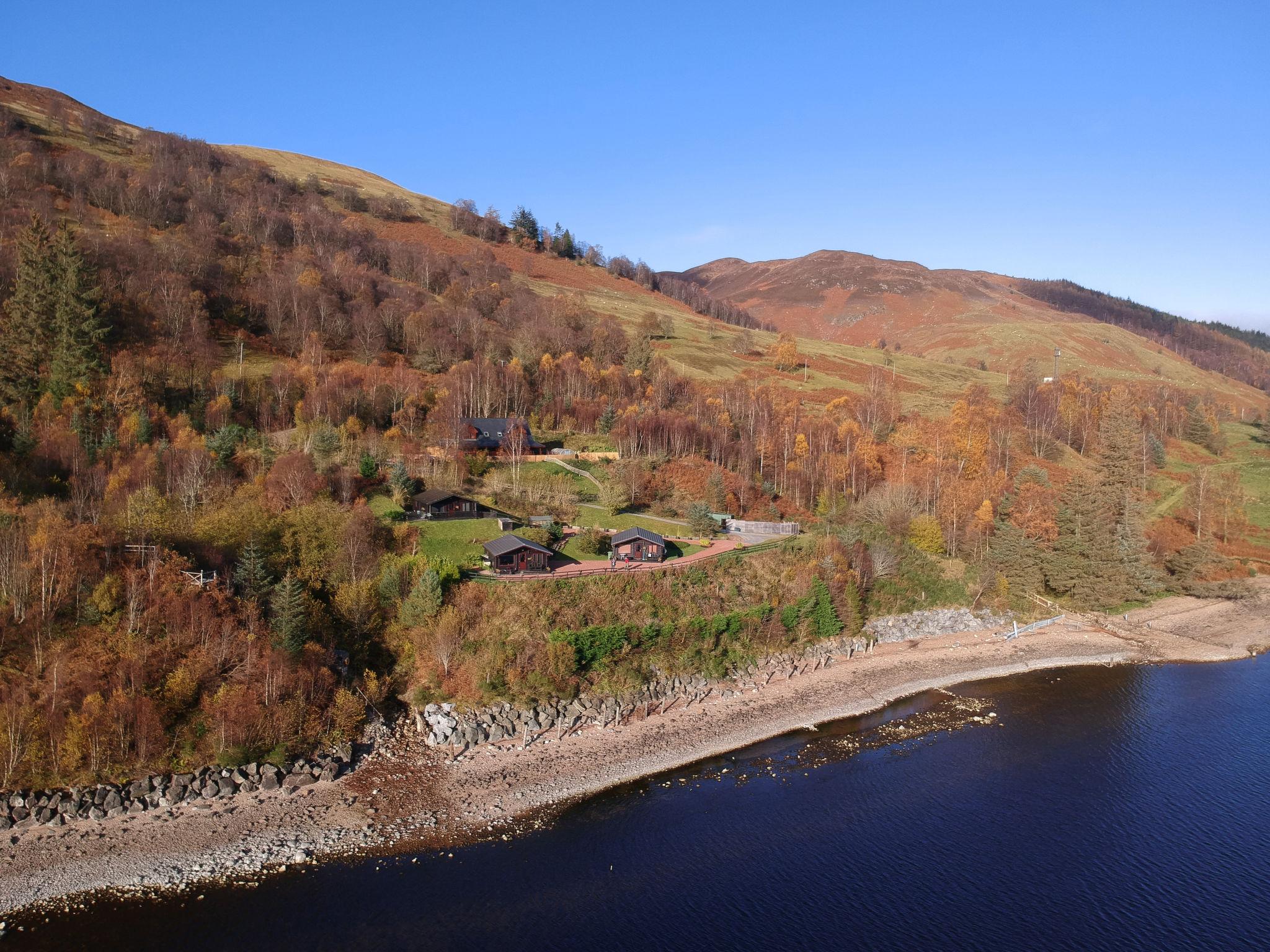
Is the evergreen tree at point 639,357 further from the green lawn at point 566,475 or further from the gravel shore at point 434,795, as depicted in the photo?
the gravel shore at point 434,795

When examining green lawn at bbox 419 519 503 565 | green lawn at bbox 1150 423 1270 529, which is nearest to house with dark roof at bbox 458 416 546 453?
green lawn at bbox 419 519 503 565

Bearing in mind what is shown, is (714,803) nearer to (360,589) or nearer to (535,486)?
(360,589)

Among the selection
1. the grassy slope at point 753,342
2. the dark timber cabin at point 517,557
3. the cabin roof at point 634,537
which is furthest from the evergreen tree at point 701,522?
the grassy slope at point 753,342

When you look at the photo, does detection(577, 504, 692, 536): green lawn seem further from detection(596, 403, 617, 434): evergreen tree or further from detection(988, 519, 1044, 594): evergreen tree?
detection(988, 519, 1044, 594): evergreen tree

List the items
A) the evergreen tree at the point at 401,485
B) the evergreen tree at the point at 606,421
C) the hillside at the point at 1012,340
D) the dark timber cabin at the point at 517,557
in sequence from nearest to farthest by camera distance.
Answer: the dark timber cabin at the point at 517,557
the evergreen tree at the point at 401,485
the evergreen tree at the point at 606,421
the hillside at the point at 1012,340

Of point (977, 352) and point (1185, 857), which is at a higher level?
point (977, 352)

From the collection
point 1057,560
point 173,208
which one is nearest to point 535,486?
point 1057,560

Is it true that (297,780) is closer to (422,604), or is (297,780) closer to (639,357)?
(422,604)
